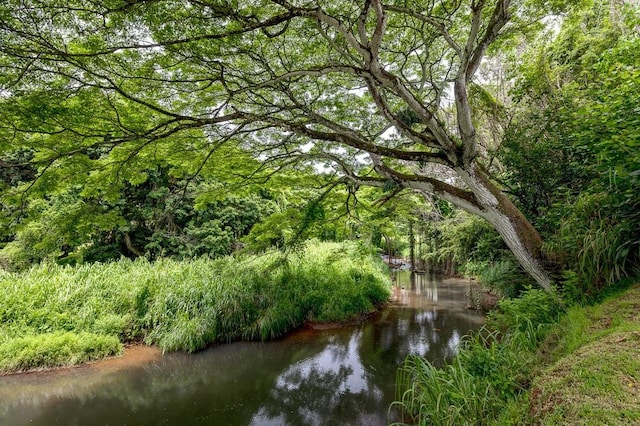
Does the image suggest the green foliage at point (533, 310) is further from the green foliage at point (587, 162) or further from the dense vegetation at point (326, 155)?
the green foliage at point (587, 162)

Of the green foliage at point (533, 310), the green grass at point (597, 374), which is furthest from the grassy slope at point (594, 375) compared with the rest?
the green foliage at point (533, 310)

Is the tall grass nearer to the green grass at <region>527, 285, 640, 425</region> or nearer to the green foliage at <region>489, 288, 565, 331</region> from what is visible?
the green foliage at <region>489, 288, 565, 331</region>

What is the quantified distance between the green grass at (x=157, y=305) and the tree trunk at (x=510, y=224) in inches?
204

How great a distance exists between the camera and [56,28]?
356cm

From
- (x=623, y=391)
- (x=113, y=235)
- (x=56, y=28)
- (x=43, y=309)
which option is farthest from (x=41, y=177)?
(x=113, y=235)

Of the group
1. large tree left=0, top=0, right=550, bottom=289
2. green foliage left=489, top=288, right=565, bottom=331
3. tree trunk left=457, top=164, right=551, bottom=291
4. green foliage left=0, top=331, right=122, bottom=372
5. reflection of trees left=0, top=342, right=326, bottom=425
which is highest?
large tree left=0, top=0, right=550, bottom=289

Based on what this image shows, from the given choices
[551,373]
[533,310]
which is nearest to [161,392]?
[551,373]

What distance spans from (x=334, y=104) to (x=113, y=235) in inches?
448

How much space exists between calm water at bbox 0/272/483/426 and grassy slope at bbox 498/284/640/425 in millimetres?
2638

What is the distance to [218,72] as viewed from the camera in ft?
15.8

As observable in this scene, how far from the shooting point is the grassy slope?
1.79m

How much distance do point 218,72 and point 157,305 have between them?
18.1 feet

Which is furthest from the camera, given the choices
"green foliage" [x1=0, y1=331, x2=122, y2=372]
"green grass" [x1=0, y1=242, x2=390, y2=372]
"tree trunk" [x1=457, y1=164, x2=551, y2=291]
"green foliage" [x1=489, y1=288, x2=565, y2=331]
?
"green grass" [x1=0, y1=242, x2=390, y2=372]

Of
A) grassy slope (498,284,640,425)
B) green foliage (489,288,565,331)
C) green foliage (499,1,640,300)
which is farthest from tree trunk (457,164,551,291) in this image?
grassy slope (498,284,640,425)
